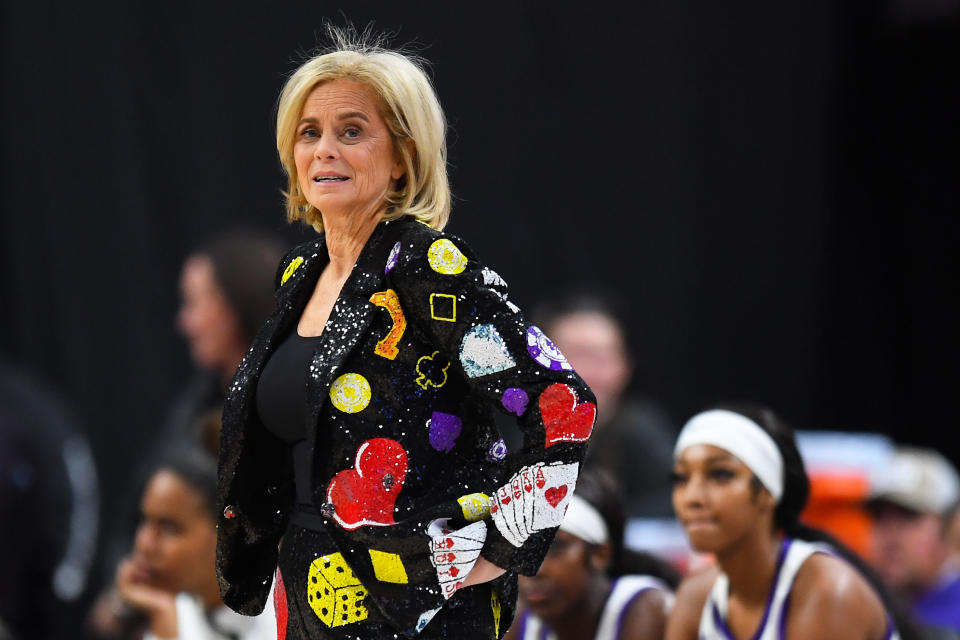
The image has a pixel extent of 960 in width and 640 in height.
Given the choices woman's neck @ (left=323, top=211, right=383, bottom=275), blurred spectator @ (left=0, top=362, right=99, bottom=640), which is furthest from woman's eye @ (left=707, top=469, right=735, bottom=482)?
blurred spectator @ (left=0, top=362, right=99, bottom=640)

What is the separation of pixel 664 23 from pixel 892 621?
5.27 metres

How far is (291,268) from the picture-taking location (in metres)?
2.52

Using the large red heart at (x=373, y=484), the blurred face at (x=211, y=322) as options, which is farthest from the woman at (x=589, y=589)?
the blurred face at (x=211, y=322)

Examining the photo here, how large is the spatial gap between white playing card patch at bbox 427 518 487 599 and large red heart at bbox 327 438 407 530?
0.08 metres

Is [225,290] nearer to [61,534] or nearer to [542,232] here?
[61,534]

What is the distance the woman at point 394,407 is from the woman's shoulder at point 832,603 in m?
0.86

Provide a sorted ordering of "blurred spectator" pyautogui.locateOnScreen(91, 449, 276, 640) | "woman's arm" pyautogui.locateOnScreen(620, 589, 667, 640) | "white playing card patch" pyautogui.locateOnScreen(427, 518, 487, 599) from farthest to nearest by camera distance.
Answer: "blurred spectator" pyautogui.locateOnScreen(91, 449, 276, 640)
"woman's arm" pyautogui.locateOnScreen(620, 589, 667, 640)
"white playing card patch" pyautogui.locateOnScreen(427, 518, 487, 599)

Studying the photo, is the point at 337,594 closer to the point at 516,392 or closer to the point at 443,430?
the point at 443,430

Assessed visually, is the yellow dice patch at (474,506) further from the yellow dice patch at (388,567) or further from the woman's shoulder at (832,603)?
the woman's shoulder at (832,603)

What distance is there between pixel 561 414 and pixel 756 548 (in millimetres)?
1054

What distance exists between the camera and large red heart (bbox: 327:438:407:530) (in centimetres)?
214

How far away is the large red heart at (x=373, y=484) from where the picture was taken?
7.02 ft

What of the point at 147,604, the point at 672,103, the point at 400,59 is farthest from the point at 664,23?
the point at 400,59

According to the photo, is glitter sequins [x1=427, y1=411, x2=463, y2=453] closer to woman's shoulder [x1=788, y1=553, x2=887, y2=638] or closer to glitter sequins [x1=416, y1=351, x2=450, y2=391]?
glitter sequins [x1=416, y1=351, x2=450, y2=391]
